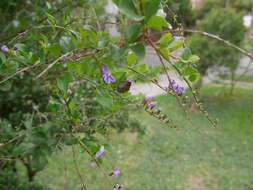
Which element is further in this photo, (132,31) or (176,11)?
(176,11)

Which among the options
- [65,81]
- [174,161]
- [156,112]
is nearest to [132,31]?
[65,81]

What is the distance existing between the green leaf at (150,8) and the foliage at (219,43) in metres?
5.45

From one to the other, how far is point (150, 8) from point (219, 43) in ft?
18.4

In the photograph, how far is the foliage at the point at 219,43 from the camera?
564 centimetres

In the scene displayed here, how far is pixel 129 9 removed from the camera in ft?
1.27

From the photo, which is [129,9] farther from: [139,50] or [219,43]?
[219,43]

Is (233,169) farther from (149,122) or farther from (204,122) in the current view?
(149,122)

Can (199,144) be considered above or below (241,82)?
below

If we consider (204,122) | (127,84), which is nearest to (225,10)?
(204,122)

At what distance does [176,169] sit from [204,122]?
1.64m

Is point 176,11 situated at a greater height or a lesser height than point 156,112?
greater

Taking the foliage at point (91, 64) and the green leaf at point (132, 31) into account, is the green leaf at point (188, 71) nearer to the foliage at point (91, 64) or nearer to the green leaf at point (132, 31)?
the foliage at point (91, 64)

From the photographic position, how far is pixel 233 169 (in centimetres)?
356

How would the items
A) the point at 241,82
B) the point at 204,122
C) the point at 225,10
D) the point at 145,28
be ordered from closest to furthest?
the point at 145,28 → the point at 204,122 → the point at 225,10 → the point at 241,82
